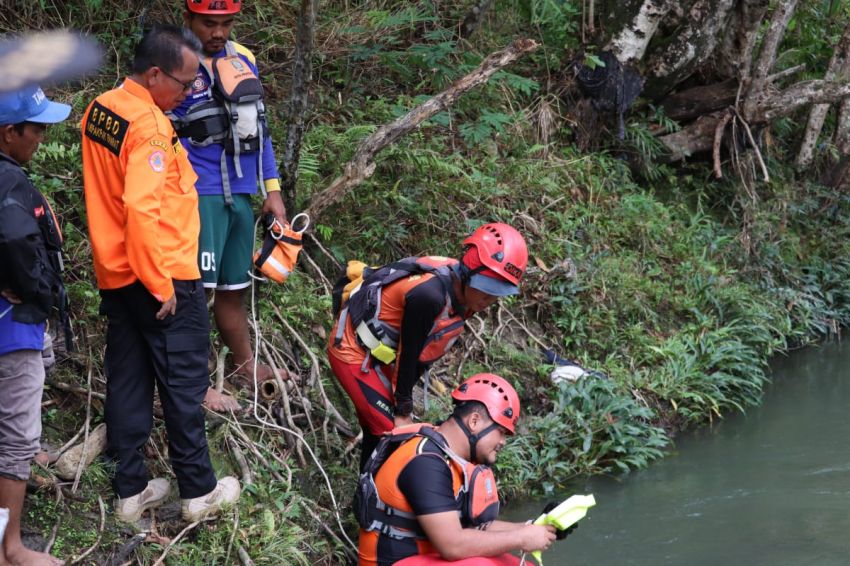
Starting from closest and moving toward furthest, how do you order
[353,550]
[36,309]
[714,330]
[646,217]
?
[36,309]
[353,550]
[714,330]
[646,217]

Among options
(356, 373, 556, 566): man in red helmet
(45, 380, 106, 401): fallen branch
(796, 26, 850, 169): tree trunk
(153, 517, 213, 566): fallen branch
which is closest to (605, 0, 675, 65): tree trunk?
(796, 26, 850, 169): tree trunk

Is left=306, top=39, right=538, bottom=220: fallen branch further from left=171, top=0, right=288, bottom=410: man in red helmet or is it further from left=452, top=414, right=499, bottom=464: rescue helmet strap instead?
left=452, top=414, right=499, bottom=464: rescue helmet strap

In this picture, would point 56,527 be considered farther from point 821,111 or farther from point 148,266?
point 821,111

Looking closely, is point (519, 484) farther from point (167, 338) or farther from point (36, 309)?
point (36, 309)

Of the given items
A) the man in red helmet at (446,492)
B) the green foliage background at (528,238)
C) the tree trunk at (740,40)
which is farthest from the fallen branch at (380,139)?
the tree trunk at (740,40)

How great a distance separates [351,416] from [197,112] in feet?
6.90

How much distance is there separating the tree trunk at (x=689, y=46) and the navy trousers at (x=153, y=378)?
22.3 feet

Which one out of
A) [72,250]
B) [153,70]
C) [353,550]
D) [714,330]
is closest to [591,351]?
[714,330]

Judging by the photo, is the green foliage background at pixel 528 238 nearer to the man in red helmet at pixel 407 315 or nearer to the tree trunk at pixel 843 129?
the tree trunk at pixel 843 129

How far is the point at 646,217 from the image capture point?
30.8ft

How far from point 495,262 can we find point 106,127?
1.76 m

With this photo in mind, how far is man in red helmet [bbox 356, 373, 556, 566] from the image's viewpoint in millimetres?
4004

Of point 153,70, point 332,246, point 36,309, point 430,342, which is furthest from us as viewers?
point 332,246

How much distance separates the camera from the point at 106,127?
399 cm
